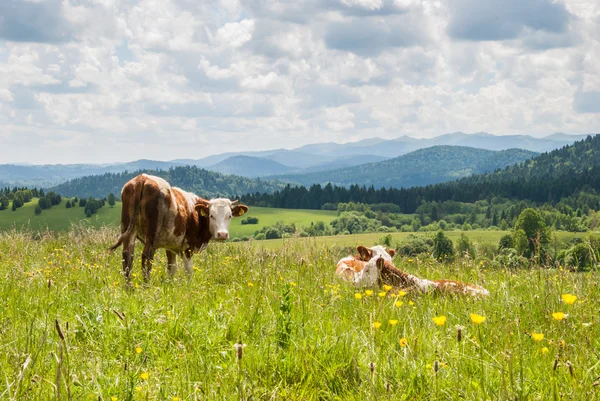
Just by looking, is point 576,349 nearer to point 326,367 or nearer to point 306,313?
point 326,367

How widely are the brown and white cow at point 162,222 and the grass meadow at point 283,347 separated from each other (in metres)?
2.20

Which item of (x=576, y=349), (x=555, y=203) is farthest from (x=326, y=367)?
(x=555, y=203)

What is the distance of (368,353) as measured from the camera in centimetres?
431

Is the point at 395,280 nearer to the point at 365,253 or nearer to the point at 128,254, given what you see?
the point at 365,253

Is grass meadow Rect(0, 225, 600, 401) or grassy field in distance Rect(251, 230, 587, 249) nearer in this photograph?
grass meadow Rect(0, 225, 600, 401)

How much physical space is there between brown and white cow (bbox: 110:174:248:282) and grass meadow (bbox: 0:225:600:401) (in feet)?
7.22

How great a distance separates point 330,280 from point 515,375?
479 cm

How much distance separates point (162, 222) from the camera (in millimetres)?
9961

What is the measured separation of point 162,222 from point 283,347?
5.84 meters

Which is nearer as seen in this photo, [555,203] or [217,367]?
[217,367]

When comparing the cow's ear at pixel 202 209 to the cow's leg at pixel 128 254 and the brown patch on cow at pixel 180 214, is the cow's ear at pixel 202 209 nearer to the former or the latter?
the brown patch on cow at pixel 180 214

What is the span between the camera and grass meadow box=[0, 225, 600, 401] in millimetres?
3628

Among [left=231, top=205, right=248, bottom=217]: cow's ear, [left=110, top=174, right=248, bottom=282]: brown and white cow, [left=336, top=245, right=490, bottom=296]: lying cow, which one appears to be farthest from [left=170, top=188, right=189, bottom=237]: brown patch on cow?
[left=336, top=245, right=490, bottom=296]: lying cow

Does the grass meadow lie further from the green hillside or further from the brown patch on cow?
the green hillside
